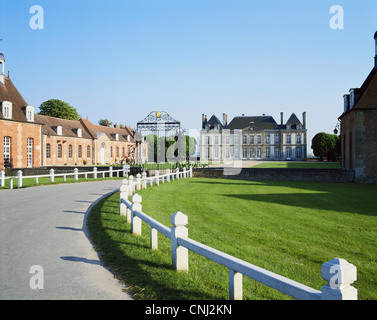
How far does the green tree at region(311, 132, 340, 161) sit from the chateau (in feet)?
118

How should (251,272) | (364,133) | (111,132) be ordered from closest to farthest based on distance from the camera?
(251,272), (364,133), (111,132)

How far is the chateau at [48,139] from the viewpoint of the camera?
33.1 metres

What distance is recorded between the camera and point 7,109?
32969 millimetres

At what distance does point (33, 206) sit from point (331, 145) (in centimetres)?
6411

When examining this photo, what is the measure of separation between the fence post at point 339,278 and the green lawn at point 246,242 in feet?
6.35

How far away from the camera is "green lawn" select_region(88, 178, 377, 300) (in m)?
4.95

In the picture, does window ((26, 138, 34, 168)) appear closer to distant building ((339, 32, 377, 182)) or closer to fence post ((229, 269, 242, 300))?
distant building ((339, 32, 377, 182))

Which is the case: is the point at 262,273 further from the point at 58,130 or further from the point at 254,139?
the point at 254,139

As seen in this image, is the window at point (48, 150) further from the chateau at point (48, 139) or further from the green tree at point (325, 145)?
the green tree at point (325, 145)

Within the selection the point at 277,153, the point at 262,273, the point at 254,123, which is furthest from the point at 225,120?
the point at 262,273

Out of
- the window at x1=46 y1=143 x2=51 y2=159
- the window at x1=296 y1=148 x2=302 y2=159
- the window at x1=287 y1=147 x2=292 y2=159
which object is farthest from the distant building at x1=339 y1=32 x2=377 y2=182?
the window at x1=287 y1=147 x2=292 y2=159

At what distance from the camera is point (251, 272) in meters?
3.65
